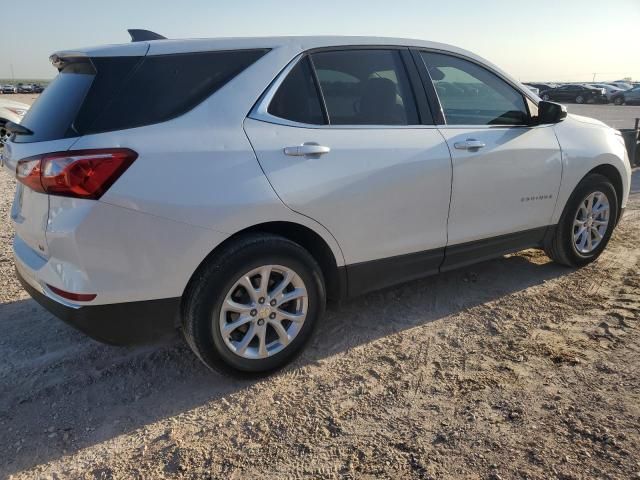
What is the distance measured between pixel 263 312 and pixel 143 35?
182 cm

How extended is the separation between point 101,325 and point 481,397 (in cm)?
194

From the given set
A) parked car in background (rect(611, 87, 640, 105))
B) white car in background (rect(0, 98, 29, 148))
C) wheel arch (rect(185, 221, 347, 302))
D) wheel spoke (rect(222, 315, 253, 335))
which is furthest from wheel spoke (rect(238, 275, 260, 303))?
parked car in background (rect(611, 87, 640, 105))

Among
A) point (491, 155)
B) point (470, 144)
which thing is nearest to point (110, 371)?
point (470, 144)

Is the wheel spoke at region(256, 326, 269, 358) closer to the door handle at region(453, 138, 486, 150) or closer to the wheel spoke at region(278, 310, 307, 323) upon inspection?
the wheel spoke at region(278, 310, 307, 323)

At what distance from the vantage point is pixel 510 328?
3.61m

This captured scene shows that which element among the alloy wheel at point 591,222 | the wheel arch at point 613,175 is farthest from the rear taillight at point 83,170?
the wheel arch at point 613,175

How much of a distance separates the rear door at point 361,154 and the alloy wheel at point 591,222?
1.59 m

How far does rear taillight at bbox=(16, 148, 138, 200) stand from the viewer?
243cm

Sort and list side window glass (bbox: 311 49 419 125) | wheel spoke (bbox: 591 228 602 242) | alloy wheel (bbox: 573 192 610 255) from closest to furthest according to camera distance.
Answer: side window glass (bbox: 311 49 419 125) → alloy wheel (bbox: 573 192 610 255) → wheel spoke (bbox: 591 228 602 242)

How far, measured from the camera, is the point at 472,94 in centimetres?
395

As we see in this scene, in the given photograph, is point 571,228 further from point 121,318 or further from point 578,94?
point 578,94

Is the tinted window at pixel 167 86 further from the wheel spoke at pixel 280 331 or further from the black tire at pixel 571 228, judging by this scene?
Result: the black tire at pixel 571 228

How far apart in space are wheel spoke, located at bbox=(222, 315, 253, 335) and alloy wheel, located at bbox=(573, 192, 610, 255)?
117 inches

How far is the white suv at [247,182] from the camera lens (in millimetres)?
2525
